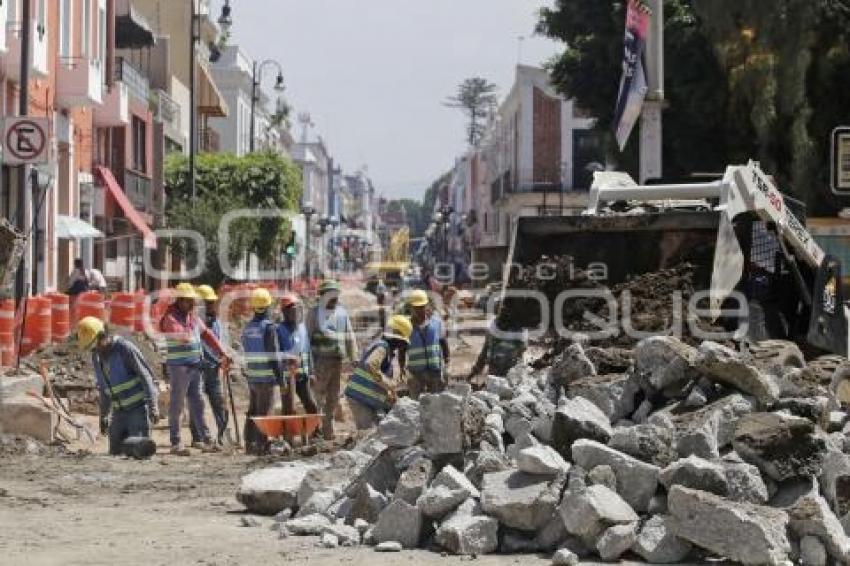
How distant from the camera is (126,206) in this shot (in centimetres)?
4059

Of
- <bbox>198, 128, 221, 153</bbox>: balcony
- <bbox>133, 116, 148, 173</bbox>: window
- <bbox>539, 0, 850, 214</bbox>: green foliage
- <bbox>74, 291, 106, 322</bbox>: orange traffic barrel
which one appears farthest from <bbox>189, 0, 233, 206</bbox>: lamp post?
<bbox>198, 128, 221, 153</bbox>: balcony

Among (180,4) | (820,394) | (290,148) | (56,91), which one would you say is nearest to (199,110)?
(180,4)

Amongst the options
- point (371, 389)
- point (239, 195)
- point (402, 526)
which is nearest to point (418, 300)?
point (371, 389)

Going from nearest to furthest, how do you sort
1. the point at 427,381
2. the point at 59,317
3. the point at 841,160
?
the point at 841,160 → the point at 427,381 → the point at 59,317

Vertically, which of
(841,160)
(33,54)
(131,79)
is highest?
(131,79)

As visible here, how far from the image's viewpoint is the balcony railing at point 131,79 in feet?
135

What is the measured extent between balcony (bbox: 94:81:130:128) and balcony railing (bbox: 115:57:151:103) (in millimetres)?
1101

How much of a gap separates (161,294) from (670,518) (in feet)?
69.7

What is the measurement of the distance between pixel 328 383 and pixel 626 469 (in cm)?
710

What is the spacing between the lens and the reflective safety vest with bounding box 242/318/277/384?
14.0 m

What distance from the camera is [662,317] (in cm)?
1182

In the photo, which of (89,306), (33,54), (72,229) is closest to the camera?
(89,306)

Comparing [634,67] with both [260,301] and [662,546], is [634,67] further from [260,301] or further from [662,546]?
[662,546]

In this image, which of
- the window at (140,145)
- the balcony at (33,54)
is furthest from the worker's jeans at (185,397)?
the window at (140,145)
